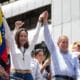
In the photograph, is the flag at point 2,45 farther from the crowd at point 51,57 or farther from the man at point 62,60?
the man at point 62,60

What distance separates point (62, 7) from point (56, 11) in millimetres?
893

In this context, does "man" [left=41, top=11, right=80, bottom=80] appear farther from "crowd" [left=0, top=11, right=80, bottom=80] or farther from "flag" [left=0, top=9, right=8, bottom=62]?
"flag" [left=0, top=9, right=8, bottom=62]

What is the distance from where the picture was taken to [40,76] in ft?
29.5

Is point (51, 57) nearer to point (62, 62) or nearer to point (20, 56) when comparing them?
point (62, 62)

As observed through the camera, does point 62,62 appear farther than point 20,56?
No

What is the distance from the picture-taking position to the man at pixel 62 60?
8117 millimetres

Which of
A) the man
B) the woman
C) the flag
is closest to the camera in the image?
the man

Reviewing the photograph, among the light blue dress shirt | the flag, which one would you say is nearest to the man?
the light blue dress shirt

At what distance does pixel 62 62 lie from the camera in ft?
26.8

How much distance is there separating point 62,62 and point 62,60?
0.11 ft

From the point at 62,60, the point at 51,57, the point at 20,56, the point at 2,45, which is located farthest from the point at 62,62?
the point at 2,45

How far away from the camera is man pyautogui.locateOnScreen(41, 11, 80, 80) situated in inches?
320

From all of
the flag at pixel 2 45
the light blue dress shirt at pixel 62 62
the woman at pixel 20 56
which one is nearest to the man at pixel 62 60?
the light blue dress shirt at pixel 62 62

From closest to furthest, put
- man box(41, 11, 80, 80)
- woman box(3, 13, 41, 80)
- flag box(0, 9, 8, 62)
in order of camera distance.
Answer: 1. man box(41, 11, 80, 80)
2. woman box(3, 13, 41, 80)
3. flag box(0, 9, 8, 62)
